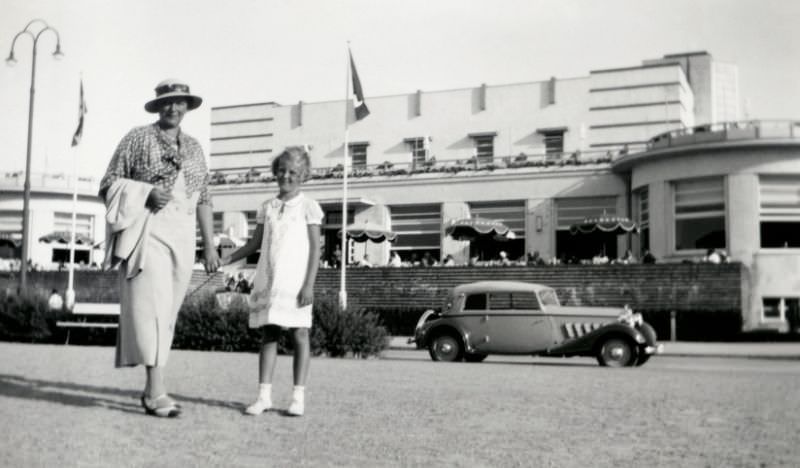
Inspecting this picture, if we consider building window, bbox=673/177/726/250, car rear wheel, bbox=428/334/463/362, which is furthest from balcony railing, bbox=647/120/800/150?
car rear wheel, bbox=428/334/463/362

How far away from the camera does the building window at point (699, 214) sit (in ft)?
88.1

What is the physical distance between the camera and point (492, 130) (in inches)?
1515

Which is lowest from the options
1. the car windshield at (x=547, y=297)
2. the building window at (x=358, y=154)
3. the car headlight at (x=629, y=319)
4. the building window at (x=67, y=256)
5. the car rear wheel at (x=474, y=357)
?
the car rear wheel at (x=474, y=357)

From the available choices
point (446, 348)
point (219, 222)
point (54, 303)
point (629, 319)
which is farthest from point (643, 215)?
point (54, 303)

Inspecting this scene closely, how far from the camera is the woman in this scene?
4.95m

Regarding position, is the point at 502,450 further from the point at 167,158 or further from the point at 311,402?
the point at 167,158

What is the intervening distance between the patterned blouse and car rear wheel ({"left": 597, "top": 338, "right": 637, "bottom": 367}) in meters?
10.2

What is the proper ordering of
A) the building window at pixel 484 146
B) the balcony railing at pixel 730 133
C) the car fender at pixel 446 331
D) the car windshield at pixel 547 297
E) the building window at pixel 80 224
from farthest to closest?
the building window at pixel 484 146 < the building window at pixel 80 224 < the balcony railing at pixel 730 133 < the car windshield at pixel 547 297 < the car fender at pixel 446 331

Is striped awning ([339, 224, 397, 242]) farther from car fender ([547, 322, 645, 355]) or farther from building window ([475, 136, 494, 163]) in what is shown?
car fender ([547, 322, 645, 355])

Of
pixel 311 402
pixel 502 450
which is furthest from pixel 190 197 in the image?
pixel 502 450

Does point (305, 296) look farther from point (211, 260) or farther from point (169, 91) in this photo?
point (169, 91)

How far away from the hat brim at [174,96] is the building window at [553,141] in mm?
32893

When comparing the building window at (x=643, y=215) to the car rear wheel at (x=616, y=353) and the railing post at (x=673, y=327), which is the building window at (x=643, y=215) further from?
the car rear wheel at (x=616, y=353)

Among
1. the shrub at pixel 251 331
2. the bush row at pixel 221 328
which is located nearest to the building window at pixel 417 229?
the bush row at pixel 221 328
